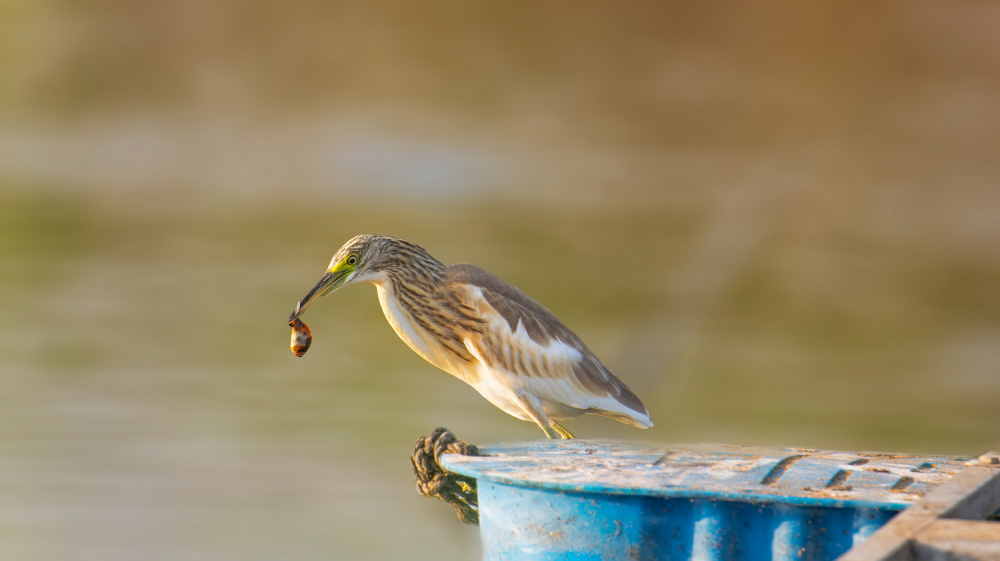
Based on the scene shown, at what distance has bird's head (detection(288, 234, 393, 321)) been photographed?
3412mm

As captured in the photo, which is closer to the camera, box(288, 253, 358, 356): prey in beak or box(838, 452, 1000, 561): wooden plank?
box(838, 452, 1000, 561): wooden plank

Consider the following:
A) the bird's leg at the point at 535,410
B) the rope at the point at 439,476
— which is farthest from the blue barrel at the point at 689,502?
the bird's leg at the point at 535,410

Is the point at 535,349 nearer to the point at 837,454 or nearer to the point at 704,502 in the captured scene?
the point at 837,454

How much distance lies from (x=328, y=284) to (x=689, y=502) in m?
1.58

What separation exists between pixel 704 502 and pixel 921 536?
0.62 meters

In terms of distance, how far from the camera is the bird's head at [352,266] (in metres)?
3.41

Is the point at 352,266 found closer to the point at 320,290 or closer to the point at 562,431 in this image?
the point at 320,290

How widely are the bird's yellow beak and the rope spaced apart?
753 millimetres

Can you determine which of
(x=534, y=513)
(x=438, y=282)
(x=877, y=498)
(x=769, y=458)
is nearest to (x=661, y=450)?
(x=769, y=458)

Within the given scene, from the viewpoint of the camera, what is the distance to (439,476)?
2.87m

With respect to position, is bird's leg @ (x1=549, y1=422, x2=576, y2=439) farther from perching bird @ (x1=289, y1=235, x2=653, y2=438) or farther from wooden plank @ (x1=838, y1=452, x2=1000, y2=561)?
wooden plank @ (x1=838, y1=452, x2=1000, y2=561)

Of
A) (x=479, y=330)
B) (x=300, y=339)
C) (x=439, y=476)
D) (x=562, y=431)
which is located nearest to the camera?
(x=439, y=476)

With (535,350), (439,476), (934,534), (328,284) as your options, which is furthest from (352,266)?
(934,534)

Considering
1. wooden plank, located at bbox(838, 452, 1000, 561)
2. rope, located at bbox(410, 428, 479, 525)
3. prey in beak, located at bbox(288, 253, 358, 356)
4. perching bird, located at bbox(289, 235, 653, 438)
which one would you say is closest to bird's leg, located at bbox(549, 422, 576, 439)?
perching bird, located at bbox(289, 235, 653, 438)
